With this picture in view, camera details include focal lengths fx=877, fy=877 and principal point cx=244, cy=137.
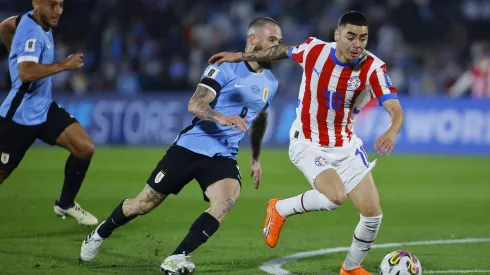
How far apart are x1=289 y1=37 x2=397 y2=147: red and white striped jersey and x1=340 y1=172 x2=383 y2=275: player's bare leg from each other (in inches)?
22.4

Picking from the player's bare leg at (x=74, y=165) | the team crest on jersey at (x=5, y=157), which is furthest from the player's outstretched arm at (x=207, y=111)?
the team crest on jersey at (x=5, y=157)

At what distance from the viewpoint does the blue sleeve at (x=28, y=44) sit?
830cm

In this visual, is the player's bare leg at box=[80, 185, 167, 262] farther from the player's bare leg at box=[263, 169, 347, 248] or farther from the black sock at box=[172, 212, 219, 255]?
the player's bare leg at box=[263, 169, 347, 248]

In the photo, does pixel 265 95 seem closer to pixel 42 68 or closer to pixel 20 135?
pixel 42 68

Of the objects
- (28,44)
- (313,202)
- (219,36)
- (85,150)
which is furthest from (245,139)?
(313,202)

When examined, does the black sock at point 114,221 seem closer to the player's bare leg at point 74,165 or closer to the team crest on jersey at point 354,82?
the player's bare leg at point 74,165

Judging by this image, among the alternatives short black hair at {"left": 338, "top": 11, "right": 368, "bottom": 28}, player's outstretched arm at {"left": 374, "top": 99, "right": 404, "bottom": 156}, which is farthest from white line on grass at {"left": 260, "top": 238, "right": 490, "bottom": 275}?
short black hair at {"left": 338, "top": 11, "right": 368, "bottom": 28}

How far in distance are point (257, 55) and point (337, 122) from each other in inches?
34.8

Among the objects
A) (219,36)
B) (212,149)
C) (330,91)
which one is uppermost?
(330,91)

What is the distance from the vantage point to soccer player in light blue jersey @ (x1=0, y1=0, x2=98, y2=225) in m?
8.35

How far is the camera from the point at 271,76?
764 cm

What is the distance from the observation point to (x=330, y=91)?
729cm

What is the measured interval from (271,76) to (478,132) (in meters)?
12.3

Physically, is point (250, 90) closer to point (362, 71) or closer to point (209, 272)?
point (362, 71)
